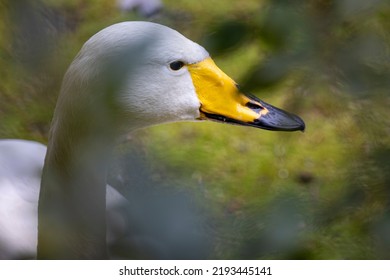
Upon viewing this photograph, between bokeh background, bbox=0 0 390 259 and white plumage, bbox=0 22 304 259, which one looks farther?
white plumage, bbox=0 22 304 259

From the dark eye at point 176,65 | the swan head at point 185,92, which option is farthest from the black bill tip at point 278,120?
the dark eye at point 176,65

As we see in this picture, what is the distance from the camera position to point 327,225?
600 millimetres

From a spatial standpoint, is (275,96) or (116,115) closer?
(275,96)

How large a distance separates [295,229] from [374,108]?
0.47ft

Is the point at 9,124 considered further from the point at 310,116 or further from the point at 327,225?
the point at 310,116

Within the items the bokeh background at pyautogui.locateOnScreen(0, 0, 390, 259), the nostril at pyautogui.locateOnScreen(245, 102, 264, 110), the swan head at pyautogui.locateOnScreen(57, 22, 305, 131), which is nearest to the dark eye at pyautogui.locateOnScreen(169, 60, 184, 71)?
the swan head at pyautogui.locateOnScreen(57, 22, 305, 131)

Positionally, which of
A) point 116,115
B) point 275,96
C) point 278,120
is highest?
point 278,120

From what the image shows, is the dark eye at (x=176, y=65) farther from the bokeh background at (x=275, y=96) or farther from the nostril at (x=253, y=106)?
the bokeh background at (x=275, y=96)

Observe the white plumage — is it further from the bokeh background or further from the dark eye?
the bokeh background

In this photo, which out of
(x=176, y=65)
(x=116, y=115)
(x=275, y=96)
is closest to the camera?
(x=275, y=96)

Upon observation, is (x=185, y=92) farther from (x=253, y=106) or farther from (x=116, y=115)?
(x=116, y=115)

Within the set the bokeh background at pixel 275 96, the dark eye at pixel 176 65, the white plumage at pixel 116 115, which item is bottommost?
the bokeh background at pixel 275 96

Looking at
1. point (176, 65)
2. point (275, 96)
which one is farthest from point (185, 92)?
point (275, 96)

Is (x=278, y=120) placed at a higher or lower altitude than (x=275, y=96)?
higher
